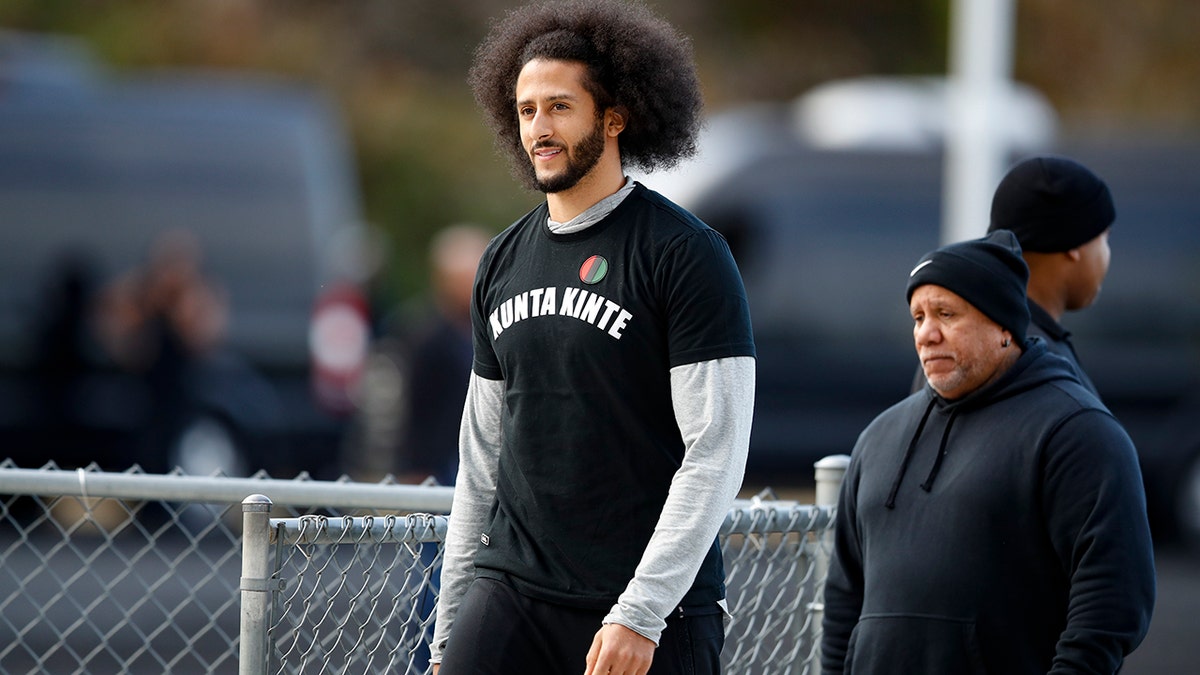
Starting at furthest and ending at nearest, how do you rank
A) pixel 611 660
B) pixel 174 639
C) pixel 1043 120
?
pixel 1043 120
pixel 174 639
pixel 611 660

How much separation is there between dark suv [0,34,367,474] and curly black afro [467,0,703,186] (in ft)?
26.4

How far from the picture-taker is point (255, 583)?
2945 millimetres

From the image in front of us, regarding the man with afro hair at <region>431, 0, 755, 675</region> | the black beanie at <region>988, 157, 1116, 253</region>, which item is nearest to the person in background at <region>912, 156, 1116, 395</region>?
the black beanie at <region>988, 157, 1116, 253</region>

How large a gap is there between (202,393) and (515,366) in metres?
8.83

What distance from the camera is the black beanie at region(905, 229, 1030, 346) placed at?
10.5 feet

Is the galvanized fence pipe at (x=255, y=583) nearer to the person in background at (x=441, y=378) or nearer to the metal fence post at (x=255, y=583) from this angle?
the metal fence post at (x=255, y=583)

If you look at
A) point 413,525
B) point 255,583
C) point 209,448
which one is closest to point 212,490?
point 413,525

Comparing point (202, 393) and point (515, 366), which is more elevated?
point (515, 366)

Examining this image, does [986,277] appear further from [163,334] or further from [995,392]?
[163,334]

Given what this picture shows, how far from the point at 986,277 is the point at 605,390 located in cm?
85

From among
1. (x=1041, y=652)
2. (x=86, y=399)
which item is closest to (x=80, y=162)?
(x=86, y=399)

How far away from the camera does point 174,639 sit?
7.76m

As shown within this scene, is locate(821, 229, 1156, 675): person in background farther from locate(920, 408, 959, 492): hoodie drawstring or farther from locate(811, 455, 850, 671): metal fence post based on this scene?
locate(811, 455, 850, 671): metal fence post

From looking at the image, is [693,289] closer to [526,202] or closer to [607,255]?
[607,255]
